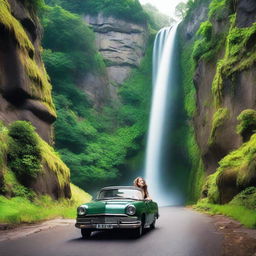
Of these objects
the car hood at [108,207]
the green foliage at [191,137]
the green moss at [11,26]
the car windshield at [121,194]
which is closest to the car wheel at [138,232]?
the car hood at [108,207]

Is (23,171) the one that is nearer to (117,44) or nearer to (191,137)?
(191,137)

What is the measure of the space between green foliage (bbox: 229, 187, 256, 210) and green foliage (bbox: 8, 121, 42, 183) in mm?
9553

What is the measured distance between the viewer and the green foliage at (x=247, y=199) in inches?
557

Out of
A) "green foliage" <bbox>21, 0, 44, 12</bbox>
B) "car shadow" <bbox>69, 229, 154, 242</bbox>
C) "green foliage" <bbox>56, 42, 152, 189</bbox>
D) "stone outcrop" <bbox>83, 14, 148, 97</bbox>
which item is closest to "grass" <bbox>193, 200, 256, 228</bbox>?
"car shadow" <bbox>69, 229, 154, 242</bbox>

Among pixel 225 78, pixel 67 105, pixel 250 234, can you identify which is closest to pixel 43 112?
pixel 225 78

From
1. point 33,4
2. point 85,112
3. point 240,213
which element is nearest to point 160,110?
point 85,112

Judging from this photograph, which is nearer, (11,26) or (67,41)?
(11,26)

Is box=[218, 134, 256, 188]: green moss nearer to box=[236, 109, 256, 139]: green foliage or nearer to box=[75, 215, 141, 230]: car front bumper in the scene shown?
box=[236, 109, 256, 139]: green foliage

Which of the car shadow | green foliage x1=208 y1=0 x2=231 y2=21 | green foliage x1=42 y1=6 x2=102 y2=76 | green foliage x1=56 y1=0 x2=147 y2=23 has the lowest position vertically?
the car shadow

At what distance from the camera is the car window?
1075 centimetres

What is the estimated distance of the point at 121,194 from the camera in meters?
10.9

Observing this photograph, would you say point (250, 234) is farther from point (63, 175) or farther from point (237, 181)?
point (63, 175)

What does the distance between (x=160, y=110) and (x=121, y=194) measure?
122 feet

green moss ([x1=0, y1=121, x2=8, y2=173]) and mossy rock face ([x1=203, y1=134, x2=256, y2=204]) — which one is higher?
green moss ([x1=0, y1=121, x2=8, y2=173])
